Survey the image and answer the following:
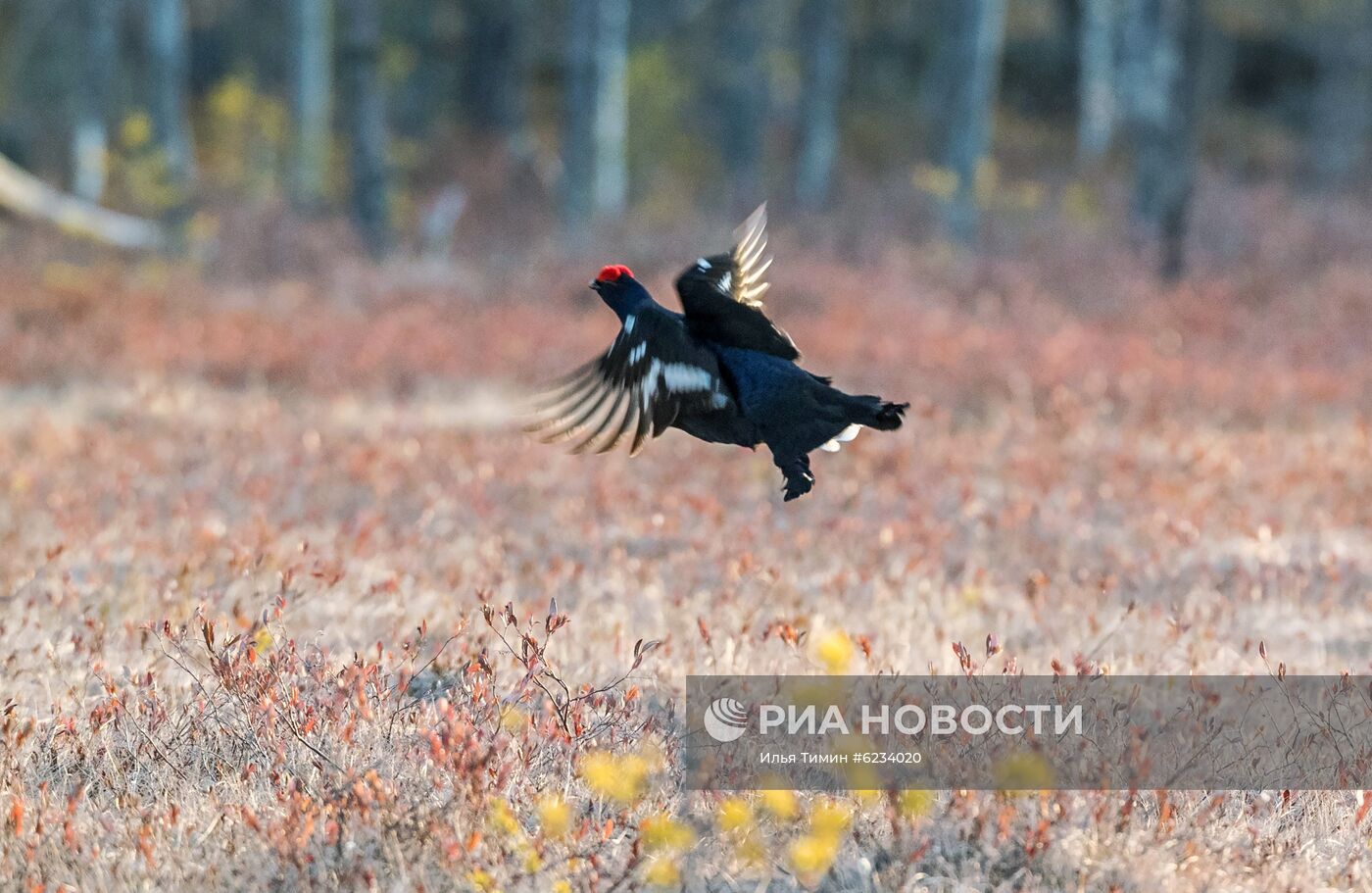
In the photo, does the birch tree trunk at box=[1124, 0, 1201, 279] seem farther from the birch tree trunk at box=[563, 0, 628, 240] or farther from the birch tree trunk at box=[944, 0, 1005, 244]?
the birch tree trunk at box=[563, 0, 628, 240]

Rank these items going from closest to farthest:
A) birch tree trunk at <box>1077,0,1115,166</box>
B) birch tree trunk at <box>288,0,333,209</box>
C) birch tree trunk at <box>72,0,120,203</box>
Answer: birch tree trunk at <box>288,0,333,209</box> < birch tree trunk at <box>72,0,120,203</box> < birch tree trunk at <box>1077,0,1115,166</box>

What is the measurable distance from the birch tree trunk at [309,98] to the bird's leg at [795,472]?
1855 centimetres

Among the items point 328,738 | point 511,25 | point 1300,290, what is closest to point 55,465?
point 328,738

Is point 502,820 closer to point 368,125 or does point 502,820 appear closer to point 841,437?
point 841,437

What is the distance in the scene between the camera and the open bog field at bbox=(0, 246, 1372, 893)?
12.8 feet

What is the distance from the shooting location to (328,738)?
14.5 ft

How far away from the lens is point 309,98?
2388 cm

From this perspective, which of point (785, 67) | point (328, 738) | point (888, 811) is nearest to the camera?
point (888, 811)

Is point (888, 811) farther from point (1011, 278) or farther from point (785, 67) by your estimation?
point (785, 67)

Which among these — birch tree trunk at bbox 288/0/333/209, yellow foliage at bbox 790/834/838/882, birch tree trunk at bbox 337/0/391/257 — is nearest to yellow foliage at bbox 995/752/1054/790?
yellow foliage at bbox 790/834/838/882

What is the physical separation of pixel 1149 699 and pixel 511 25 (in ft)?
89.8

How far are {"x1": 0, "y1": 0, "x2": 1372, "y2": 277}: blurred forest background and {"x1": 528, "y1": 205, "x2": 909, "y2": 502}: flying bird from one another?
12.3m

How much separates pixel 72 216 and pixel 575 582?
14397mm

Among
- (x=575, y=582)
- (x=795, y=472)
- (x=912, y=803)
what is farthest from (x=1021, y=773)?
(x=575, y=582)
